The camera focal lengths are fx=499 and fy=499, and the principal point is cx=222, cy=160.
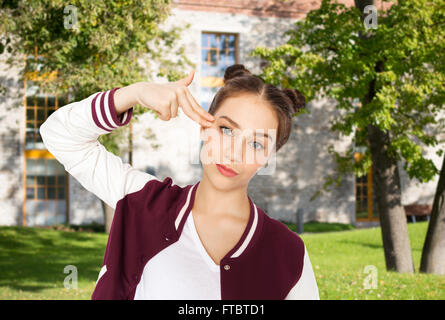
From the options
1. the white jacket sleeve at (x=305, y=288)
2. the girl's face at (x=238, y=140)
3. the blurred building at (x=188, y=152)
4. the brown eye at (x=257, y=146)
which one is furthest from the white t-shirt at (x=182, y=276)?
the blurred building at (x=188, y=152)

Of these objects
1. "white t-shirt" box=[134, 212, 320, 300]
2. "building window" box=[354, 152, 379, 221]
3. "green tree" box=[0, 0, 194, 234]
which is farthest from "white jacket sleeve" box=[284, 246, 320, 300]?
"building window" box=[354, 152, 379, 221]

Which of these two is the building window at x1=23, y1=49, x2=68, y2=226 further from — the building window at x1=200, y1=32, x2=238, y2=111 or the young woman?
the young woman

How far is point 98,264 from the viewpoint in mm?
11656

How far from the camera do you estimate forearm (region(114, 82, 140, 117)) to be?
165 centimetres

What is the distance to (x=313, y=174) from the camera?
66.2 ft

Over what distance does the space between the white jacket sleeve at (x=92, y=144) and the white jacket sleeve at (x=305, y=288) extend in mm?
674

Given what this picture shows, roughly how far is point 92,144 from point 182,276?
580 mm

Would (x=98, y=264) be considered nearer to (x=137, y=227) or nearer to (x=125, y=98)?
(x=137, y=227)

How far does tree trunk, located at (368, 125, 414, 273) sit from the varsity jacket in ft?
27.3

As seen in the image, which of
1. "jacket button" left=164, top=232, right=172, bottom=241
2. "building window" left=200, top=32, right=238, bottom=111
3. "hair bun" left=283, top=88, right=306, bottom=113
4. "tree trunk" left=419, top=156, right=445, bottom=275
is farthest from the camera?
"building window" left=200, top=32, right=238, bottom=111

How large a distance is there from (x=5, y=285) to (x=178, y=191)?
8.95m

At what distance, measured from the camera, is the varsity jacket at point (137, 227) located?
171 cm

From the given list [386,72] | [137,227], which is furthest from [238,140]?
[386,72]
